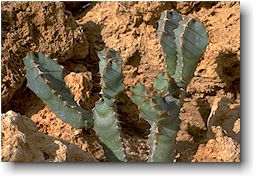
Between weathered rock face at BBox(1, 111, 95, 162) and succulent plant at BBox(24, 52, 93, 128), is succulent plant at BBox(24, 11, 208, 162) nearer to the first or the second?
succulent plant at BBox(24, 52, 93, 128)

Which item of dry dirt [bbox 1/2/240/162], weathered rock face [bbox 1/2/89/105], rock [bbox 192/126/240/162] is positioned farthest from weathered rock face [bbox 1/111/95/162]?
rock [bbox 192/126/240/162]

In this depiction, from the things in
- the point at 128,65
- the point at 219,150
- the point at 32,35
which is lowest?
the point at 219,150

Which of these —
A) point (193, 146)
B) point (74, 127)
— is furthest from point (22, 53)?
point (193, 146)

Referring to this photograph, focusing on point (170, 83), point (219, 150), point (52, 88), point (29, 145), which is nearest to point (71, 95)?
point (52, 88)

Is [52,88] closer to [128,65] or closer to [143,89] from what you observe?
[143,89]

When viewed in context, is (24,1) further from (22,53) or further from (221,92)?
(221,92)

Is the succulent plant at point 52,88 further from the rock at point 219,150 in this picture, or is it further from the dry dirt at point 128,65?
the rock at point 219,150
